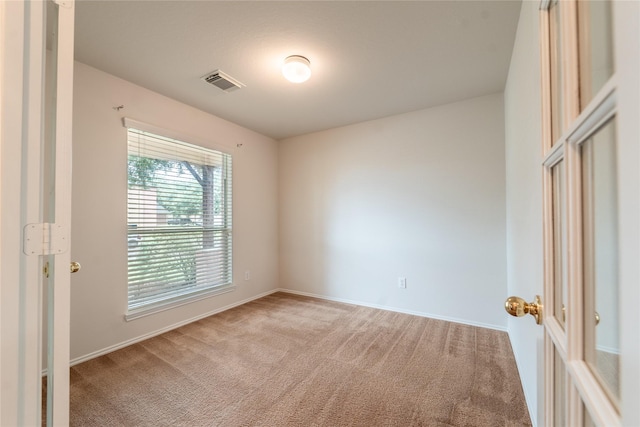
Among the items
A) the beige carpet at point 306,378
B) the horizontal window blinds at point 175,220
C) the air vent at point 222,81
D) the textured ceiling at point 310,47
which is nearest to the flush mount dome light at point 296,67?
the textured ceiling at point 310,47

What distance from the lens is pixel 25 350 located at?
2.54ft

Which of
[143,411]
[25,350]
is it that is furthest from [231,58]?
[143,411]

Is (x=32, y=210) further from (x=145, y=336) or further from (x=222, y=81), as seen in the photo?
(x=145, y=336)

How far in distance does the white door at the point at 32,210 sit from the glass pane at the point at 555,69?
139 cm

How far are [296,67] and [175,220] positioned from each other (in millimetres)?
1919

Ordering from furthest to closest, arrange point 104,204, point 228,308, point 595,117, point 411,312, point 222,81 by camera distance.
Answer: point 228,308
point 411,312
point 222,81
point 104,204
point 595,117

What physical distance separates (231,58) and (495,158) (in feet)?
8.48

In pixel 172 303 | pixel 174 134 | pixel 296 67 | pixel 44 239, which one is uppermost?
pixel 296 67

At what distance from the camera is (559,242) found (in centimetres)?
61

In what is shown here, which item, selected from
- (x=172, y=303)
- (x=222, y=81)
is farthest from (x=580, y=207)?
(x=172, y=303)

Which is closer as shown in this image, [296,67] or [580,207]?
[580,207]

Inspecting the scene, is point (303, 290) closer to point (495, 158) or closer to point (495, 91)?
point (495, 158)

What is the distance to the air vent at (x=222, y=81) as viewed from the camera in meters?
2.27

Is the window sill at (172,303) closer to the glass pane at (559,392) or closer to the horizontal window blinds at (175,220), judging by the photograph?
the horizontal window blinds at (175,220)
